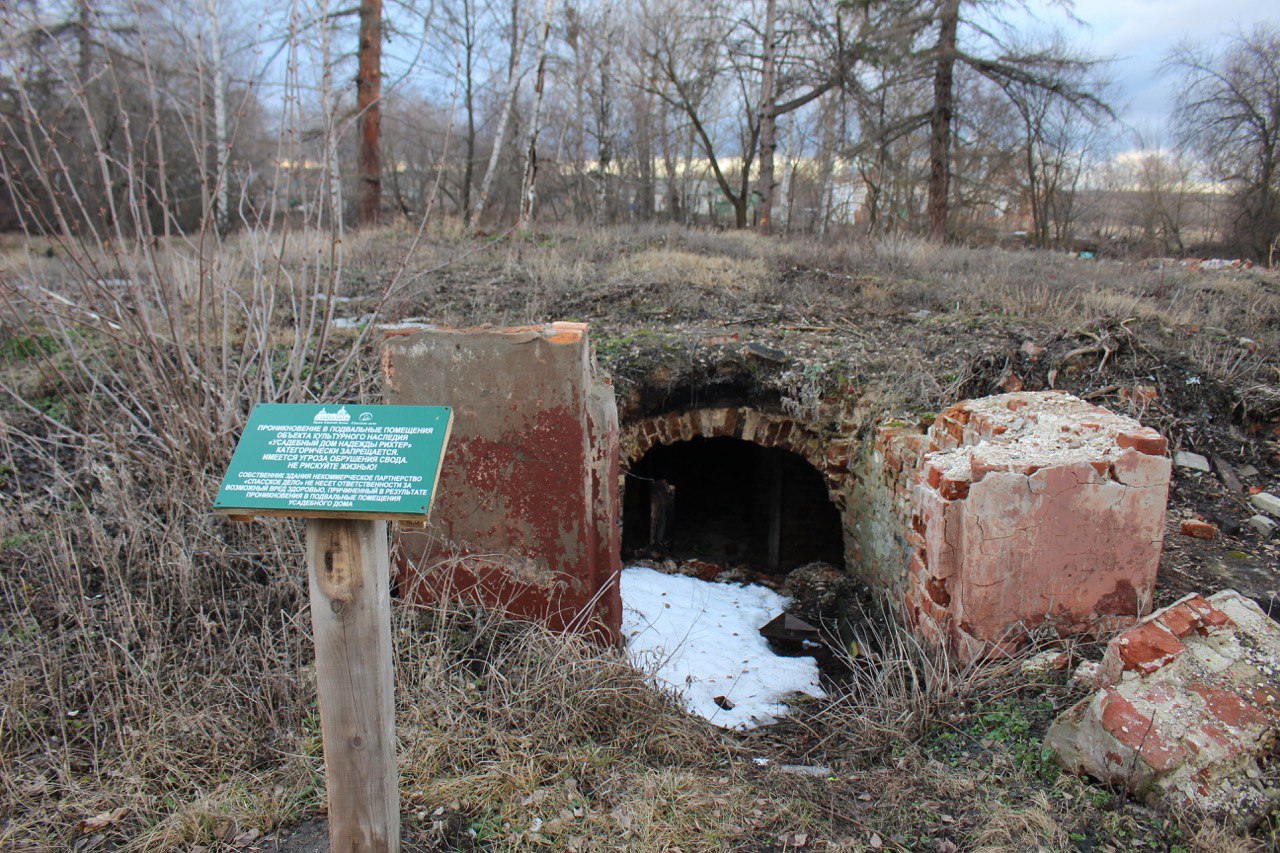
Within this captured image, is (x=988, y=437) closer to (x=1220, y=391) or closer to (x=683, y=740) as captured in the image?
(x=683, y=740)

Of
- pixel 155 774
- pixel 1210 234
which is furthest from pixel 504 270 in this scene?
pixel 1210 234

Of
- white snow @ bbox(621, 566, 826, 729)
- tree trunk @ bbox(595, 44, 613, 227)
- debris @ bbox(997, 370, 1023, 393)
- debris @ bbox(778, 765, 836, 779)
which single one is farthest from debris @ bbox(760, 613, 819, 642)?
tree trunk @ bbox(595, 44, 613, 227)

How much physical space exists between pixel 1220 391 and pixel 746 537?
420 centimetres

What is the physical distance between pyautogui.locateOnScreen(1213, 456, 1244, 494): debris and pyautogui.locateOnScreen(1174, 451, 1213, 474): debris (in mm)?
62

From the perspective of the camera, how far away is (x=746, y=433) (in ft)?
19.6

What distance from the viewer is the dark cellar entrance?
6840mm

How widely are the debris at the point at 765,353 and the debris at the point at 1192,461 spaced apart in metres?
2.65

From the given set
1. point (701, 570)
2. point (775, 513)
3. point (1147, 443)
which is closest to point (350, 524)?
point (1147, 443)

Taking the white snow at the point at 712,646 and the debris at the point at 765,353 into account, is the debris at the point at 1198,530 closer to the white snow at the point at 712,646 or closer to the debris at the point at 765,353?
the white snow at the point at 712,646

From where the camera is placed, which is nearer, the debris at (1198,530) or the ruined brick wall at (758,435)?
the debris at (1198,530)

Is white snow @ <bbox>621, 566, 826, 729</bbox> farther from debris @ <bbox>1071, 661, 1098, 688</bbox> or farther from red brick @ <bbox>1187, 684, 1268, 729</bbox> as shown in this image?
red brick @ <bbox>1187, 684, 1268, 729</bbox>

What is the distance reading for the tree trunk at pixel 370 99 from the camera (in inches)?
472

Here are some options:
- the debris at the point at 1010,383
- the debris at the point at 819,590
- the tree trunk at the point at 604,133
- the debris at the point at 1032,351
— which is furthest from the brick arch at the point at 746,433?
the tree trunk at the point at 604,133

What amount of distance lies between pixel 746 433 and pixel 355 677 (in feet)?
14.0
